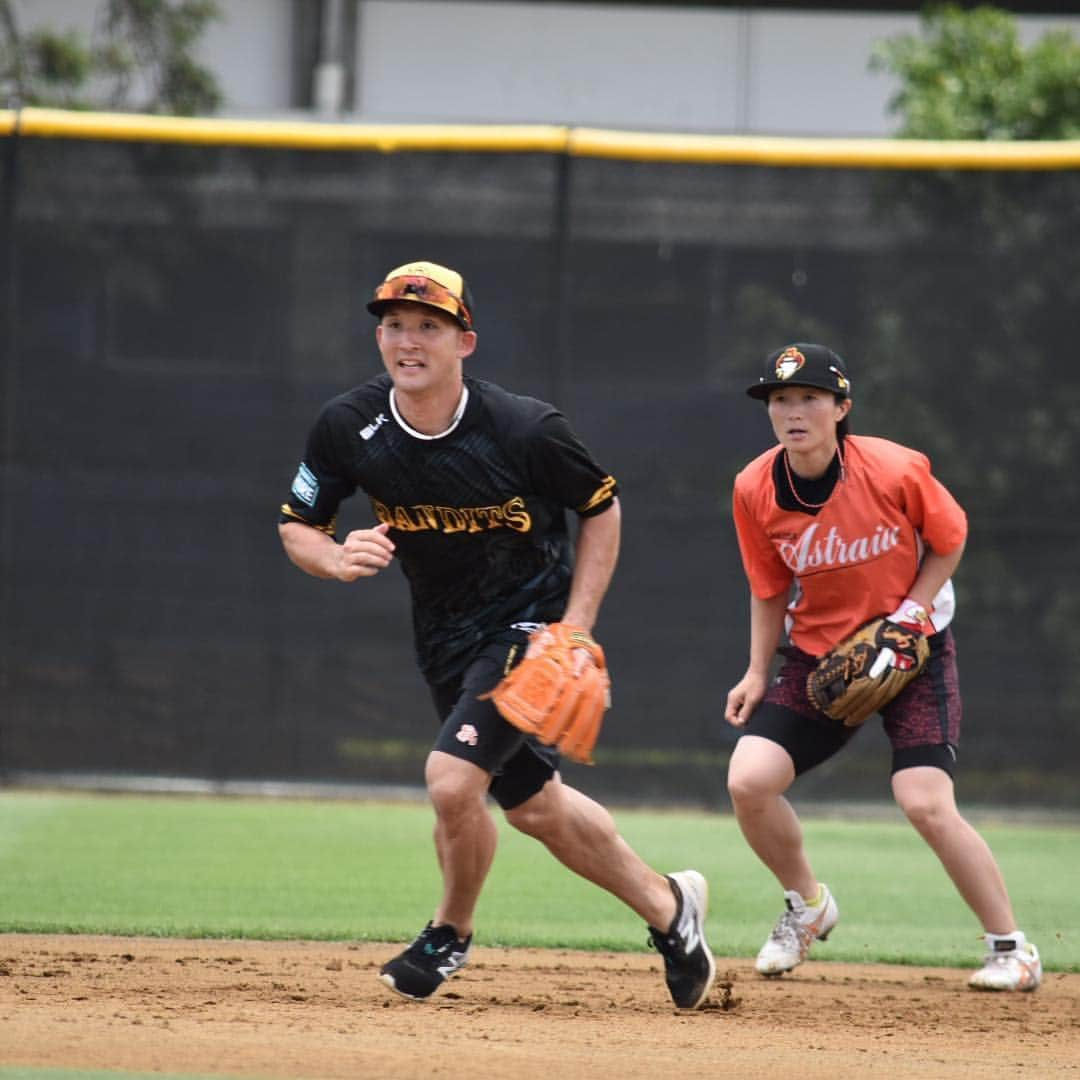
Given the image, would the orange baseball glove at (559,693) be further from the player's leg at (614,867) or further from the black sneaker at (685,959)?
the black sneaker at (685,959)

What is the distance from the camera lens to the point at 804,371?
202 inches

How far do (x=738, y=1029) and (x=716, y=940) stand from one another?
5.09 feet

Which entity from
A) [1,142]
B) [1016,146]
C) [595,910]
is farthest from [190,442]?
[1016,146]

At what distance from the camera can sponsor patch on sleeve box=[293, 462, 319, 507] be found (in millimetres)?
4863

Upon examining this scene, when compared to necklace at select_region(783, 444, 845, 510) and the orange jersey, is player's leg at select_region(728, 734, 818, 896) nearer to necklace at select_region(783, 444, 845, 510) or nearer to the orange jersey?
the orange jersey

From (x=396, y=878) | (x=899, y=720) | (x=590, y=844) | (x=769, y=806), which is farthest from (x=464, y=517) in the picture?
(x=396, y=878)

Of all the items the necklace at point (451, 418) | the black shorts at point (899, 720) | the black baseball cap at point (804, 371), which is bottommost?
the black shorts at point (899, 720)

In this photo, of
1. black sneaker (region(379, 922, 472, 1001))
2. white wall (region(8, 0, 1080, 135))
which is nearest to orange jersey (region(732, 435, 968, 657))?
black sneaker (region(379, 922, 472, 1001))

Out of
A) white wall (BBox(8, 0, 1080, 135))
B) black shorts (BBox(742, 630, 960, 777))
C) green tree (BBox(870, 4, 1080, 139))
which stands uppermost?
white wall (BBox(8, 0, 1080, 135))

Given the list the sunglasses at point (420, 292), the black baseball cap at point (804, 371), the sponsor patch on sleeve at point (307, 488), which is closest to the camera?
the sunglasses at point (420, 292)

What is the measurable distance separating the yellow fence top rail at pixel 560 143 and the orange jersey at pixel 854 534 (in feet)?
14.1

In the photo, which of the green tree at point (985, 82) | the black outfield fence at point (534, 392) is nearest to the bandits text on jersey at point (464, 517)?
the black outfield fence at point (534, 392)

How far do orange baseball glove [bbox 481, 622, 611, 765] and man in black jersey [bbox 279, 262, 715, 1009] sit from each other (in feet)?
0.32

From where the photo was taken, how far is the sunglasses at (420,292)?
4.63m
